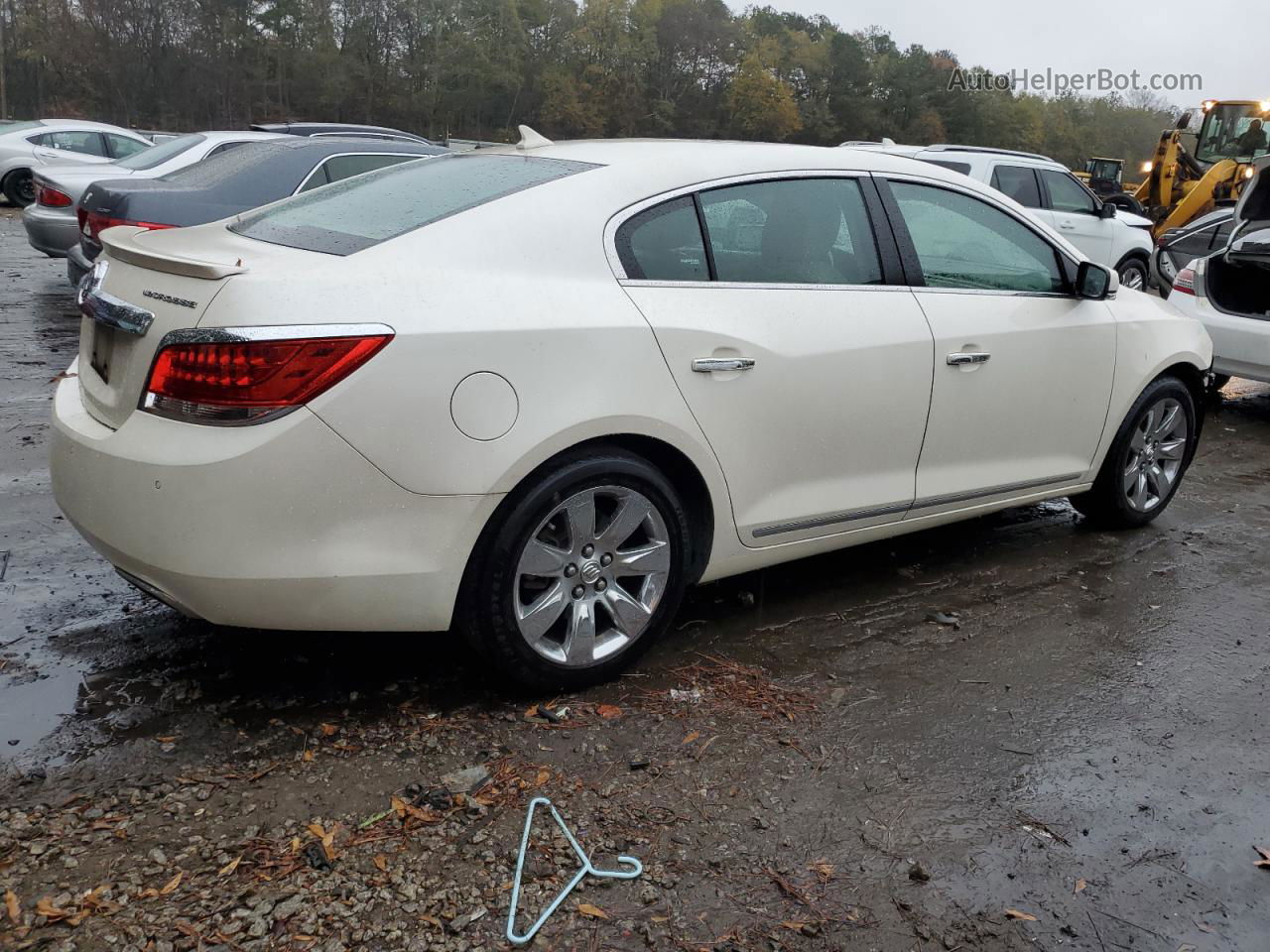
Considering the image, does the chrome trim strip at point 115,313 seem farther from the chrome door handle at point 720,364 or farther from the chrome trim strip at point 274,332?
the chrome door handle at point 720,364

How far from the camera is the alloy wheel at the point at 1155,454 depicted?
205 inches

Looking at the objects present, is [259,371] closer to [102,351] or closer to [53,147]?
[102,351]

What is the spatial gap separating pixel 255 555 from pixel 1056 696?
2528 mm

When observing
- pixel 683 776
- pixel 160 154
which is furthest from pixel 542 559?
pixel 160 154

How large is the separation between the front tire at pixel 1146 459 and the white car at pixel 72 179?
782 centimetres

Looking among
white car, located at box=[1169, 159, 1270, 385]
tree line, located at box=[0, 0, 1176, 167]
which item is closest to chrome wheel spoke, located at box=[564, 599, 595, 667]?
white car, located at box=[1169, 159, 1270, 385]

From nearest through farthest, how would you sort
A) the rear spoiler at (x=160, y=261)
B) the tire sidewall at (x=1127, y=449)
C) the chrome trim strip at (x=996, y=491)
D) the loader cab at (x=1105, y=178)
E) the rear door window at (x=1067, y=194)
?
the rear spoiler at (x=160, y=261) < the chrome trim strip at (x=996, y=491) < the tire sidewall at (x=1127, y=449) < the rear door window at (x=1067, y=194) < the loader cab at (x=1105, y=178)

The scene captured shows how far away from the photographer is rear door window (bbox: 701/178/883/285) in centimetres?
367

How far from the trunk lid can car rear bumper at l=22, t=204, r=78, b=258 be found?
26.9 ft

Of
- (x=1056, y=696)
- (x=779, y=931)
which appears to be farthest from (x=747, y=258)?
(x=779, y=931)

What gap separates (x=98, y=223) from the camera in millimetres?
7516

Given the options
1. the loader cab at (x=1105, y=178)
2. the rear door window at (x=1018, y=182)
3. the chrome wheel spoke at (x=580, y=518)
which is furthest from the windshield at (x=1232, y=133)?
the chrome wheel spoke at (x=580, y=518)

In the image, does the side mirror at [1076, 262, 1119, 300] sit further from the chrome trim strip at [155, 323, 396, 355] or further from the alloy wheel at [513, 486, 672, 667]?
the chrome trim strip at [155, 323, 396, 355]

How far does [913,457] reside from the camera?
13.6 ft
